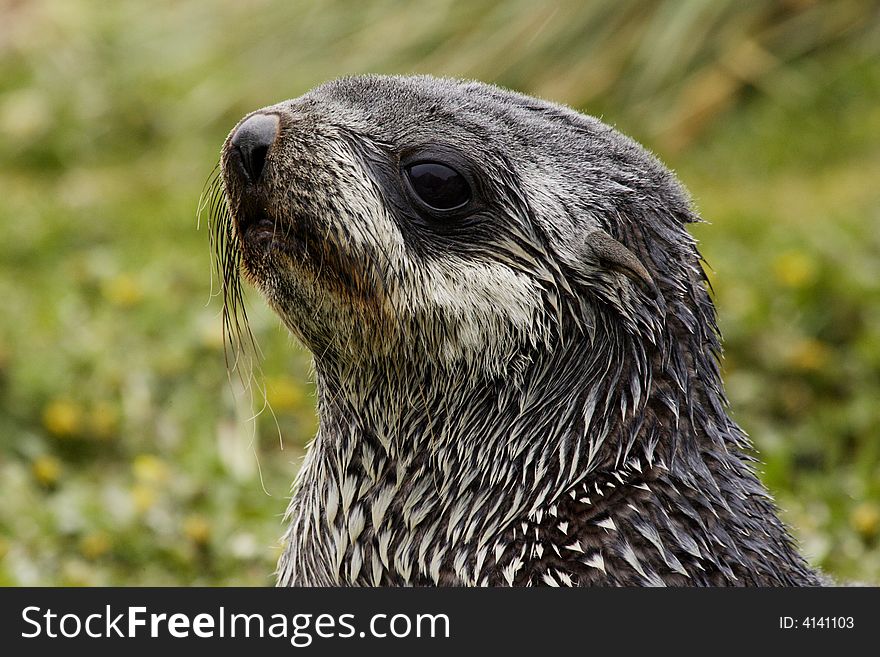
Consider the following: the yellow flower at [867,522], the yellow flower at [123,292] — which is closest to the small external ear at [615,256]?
the yellow flower at [867,522]

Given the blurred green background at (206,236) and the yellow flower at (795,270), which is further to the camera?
the yellow flower at (795,270)

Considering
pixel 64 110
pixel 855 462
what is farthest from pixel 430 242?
pixel 64 110

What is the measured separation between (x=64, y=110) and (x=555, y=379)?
793 centimetres

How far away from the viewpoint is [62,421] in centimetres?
559

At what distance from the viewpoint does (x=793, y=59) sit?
9422mm

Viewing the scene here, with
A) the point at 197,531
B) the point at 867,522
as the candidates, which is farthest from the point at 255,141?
the point at 867,522

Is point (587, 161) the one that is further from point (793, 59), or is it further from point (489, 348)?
point (793, 59)

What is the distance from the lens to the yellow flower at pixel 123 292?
6.61 m

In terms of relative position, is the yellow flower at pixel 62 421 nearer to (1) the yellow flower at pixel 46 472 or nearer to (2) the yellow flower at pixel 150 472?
(1) the yellow flower at pixel 46 472

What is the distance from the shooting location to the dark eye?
3.14m

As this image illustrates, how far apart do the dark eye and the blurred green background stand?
1089 millimetres

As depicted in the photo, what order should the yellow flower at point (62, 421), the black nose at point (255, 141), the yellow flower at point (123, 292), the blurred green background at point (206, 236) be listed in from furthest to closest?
the yellow flower at point (123, 292), the yellow flower at point (62, 421), the blurred green background at point (206, 236), the black nose at point (255, 141)

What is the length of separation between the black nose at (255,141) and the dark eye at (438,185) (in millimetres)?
369

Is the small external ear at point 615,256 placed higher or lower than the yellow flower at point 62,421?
lower
